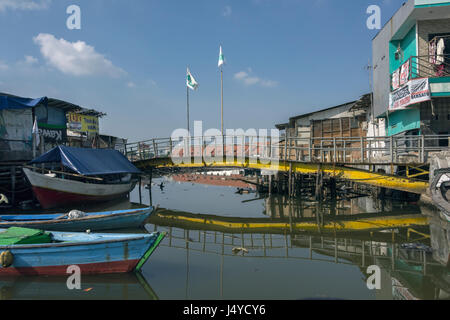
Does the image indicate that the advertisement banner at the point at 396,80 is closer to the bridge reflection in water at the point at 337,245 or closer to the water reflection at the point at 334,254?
the bridge reflection in water at the point at 337,245

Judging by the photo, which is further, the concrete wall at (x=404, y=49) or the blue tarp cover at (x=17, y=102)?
the blue tarp cover at (x=17, y=102)

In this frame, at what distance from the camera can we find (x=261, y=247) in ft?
33.2

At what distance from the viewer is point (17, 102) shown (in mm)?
19609

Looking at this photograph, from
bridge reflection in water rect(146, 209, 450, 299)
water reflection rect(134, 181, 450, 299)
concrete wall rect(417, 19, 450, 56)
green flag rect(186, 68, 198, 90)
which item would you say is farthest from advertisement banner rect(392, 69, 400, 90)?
green flag rect(186, 68, 198, 90)

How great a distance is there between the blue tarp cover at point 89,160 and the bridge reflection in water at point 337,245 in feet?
15.2

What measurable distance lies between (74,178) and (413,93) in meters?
18.6

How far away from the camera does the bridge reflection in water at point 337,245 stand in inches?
282

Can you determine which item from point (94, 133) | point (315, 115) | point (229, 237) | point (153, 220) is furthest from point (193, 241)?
point (94, 133)

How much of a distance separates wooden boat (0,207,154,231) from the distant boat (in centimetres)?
379

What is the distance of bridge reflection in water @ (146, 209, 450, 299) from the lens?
282 inches

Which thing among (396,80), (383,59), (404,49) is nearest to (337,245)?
(396,80)

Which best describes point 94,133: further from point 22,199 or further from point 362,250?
point 362,250

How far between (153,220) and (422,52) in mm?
16133

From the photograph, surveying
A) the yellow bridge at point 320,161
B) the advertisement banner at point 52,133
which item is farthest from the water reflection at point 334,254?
the advertisement banner at point 52,133
